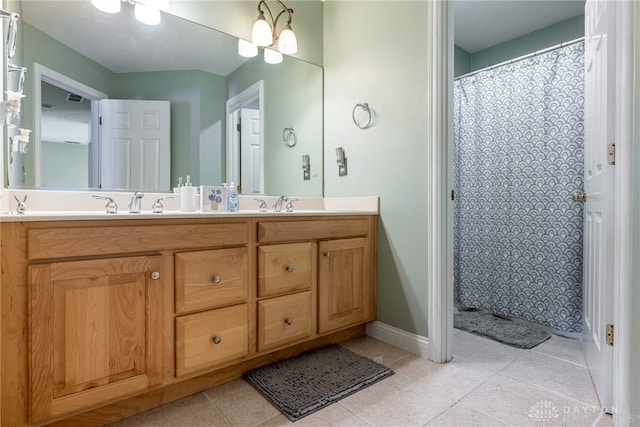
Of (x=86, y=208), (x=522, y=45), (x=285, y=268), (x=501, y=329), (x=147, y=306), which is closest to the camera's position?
(x=147, y=306)

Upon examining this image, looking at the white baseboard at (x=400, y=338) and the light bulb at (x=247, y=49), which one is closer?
the white baseboard at (x=400, y=338)

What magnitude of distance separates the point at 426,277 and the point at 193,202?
51.7 inches

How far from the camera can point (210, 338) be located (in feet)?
4.41

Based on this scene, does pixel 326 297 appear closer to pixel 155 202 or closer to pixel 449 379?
pixel 449 379

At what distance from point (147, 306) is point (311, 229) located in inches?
32.7

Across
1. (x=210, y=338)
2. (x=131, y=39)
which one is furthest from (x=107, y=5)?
(x=210, y=338)

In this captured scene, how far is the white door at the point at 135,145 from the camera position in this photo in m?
1.62

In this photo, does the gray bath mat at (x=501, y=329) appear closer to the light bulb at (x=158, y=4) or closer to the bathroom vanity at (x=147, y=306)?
the bathroom vanity at (x=147, y=306)

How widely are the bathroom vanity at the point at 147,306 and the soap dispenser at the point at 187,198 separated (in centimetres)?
41

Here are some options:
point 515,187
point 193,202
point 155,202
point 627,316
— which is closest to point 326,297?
point 193,202

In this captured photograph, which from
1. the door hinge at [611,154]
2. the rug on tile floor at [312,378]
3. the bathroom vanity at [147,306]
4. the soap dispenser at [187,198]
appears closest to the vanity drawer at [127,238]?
the bathroom vanity at [147,306]

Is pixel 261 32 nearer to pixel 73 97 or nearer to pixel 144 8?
pixel 144 8

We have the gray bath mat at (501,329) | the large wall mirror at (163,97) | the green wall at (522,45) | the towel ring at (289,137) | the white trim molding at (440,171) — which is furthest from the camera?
the green wall at (522,45)

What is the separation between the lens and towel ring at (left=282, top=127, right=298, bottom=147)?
2.30 metres
